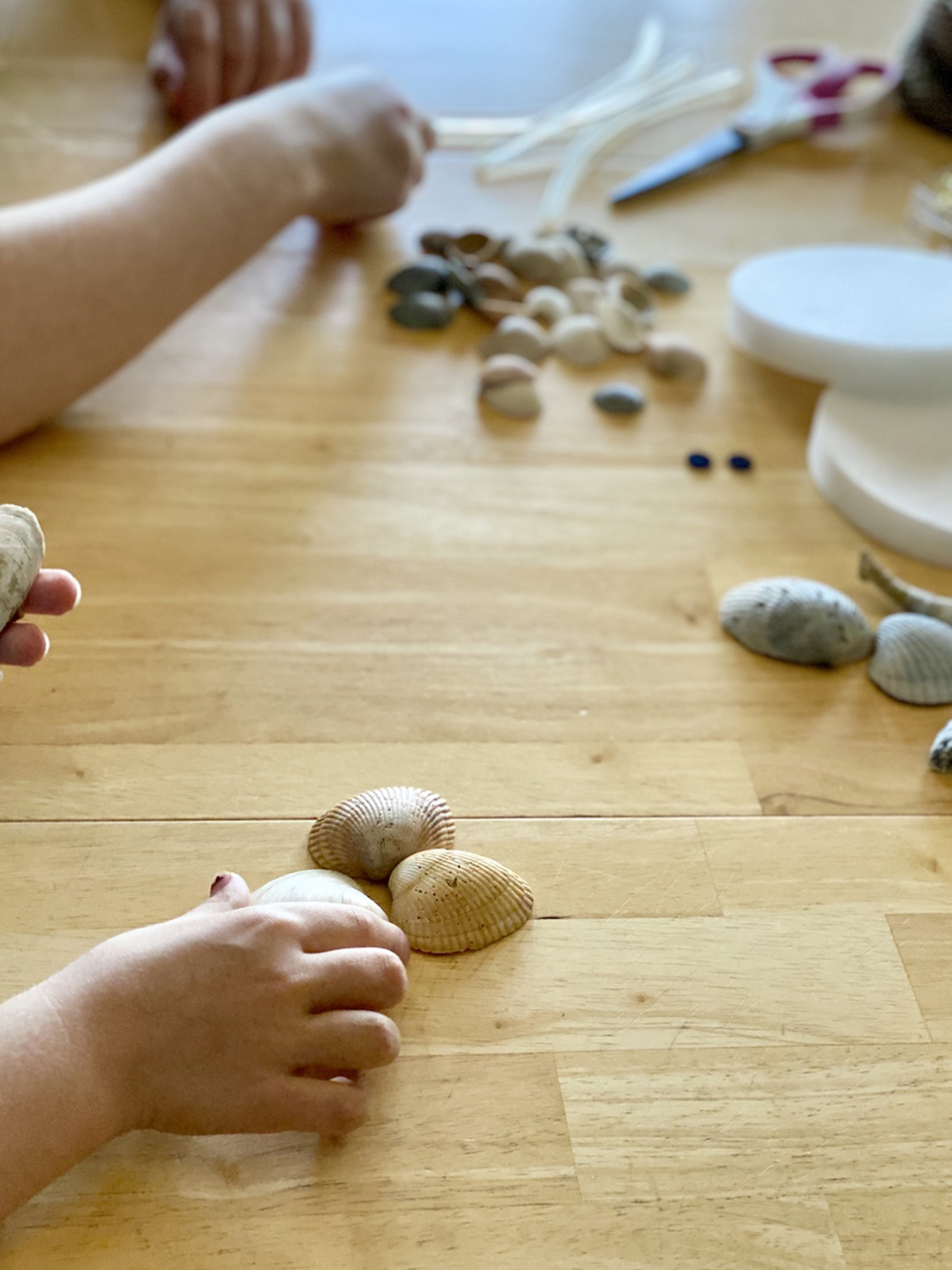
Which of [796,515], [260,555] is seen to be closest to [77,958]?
[260,555]

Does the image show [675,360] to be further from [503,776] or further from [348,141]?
[503,776]

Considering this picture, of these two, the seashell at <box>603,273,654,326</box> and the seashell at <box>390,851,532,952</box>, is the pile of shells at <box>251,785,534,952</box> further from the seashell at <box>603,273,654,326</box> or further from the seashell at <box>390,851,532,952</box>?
the seashell at <box>603,273,654,326</box>

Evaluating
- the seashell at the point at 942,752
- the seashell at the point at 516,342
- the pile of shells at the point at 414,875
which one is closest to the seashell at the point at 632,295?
the seashell at the point at 516,342

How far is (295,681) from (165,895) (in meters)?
0.19

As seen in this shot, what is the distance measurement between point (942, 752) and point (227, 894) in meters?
0.48

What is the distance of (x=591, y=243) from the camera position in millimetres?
1352

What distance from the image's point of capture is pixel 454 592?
0.96m

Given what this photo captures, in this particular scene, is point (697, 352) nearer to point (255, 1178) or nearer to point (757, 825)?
point (757, 825)

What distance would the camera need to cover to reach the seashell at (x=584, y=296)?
4.18 ft

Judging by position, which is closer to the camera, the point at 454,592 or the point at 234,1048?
the point at 234,1048

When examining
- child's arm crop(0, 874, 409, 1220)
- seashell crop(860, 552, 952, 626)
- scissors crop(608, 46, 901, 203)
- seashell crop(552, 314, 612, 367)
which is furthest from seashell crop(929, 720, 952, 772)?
scissors crop(608, 46, 901, 203)

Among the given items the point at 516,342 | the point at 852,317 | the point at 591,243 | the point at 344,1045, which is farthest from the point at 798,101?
the point at 344,1045

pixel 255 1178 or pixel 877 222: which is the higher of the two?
pixel 877 222

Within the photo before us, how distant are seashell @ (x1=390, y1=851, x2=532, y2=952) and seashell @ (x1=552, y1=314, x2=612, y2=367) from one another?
2.08 feet
